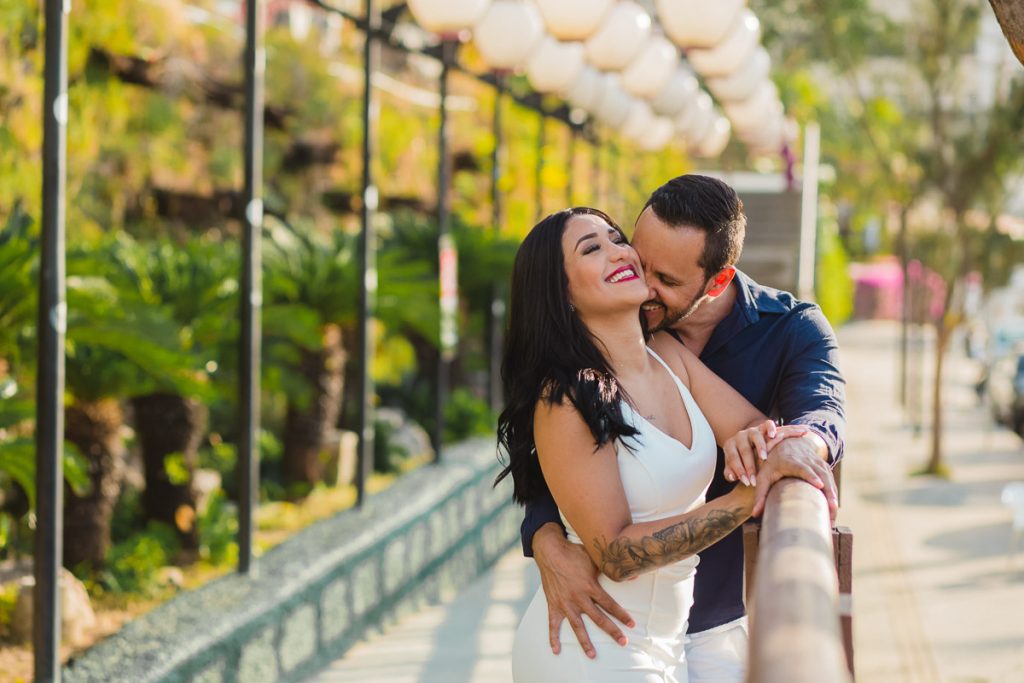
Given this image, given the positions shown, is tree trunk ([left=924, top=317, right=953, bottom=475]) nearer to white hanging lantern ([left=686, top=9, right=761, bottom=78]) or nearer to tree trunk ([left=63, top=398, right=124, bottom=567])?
white hanging lantern ([left=686, top=9, right=761, bottom=78])

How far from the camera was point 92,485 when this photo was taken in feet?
20.4

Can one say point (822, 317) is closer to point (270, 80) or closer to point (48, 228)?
point (48, 228)

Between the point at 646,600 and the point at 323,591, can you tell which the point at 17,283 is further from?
the point at 646,600

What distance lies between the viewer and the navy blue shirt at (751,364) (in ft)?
9.37

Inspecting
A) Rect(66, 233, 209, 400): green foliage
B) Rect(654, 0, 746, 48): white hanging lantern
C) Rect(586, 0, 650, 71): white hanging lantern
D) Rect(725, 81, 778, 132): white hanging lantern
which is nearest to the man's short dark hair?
Rect(66, 233, 209, 400): green foliage

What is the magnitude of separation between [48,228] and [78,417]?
2350 millimetres

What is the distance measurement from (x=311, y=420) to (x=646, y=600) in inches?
264

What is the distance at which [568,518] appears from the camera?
8.13 ft

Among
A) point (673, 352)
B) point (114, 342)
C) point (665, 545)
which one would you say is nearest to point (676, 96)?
point (114, 342)

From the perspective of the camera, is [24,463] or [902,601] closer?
[24,463]

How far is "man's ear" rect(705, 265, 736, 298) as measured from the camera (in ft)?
8.98

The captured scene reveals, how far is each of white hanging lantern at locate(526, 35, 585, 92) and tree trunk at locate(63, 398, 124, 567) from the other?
10.6 ft

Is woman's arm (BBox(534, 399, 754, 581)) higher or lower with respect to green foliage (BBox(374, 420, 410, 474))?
higher

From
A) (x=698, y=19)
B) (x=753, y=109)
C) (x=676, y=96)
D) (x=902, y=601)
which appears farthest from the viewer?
(x=753, y=109)
